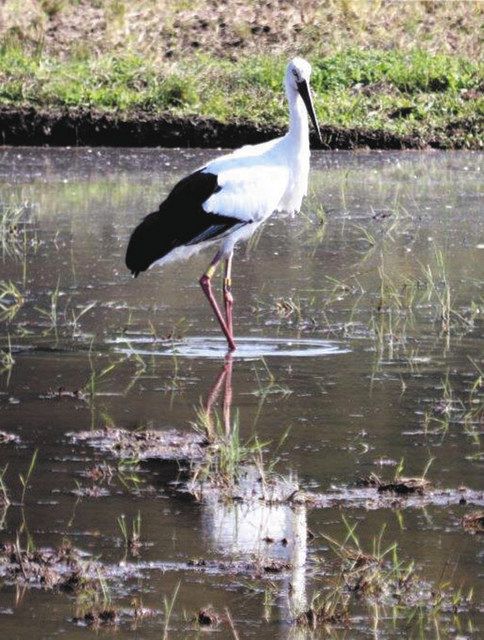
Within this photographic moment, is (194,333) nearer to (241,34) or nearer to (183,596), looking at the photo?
(183,596)

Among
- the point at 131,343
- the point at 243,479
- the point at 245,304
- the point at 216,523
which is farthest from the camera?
the point at 245,304

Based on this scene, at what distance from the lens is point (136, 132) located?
61.5 feet

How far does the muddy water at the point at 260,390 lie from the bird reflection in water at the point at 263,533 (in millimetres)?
10

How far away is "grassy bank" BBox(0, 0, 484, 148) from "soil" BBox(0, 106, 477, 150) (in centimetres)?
7

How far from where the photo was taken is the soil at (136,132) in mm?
18609

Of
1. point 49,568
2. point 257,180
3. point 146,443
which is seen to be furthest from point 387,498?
point 257,180

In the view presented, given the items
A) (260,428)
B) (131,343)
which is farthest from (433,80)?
(260,428)

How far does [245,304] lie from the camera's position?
406 inches

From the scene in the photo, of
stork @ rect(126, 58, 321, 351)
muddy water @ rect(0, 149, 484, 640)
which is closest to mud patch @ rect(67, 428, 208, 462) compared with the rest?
muddy water @ rect(0, 149, 484, 640)

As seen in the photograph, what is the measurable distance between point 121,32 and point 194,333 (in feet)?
45.1

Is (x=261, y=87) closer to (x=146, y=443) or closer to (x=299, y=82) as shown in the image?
(x=299, y=82)

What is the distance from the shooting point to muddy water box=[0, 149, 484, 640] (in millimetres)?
5066

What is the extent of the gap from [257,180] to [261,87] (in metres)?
10.7

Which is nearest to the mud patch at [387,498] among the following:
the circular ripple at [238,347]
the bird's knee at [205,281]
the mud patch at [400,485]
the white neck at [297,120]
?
the mud patch at [400,485]
